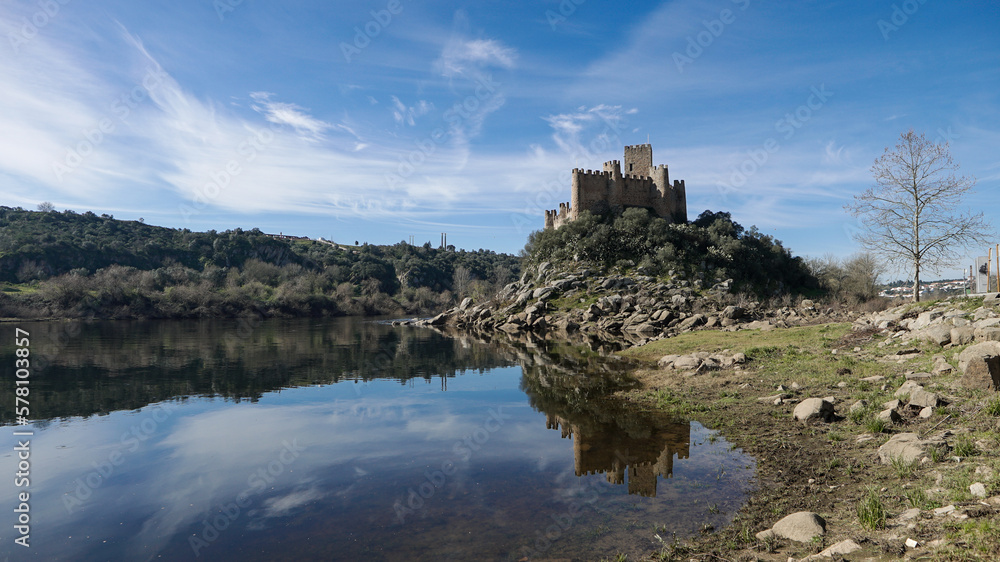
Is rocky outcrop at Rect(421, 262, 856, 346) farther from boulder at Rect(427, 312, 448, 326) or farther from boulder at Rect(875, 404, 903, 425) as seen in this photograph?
boulder at Rect(875, 404, 903, 425)

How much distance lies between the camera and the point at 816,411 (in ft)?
33.7

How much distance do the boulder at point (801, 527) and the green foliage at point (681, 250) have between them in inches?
1700

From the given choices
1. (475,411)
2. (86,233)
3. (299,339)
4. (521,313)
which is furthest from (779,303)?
(86,233)

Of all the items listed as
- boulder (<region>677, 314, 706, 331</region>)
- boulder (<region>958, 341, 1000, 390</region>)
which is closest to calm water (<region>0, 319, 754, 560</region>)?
boulder (<region>958, 341, 1000, 390</region>)

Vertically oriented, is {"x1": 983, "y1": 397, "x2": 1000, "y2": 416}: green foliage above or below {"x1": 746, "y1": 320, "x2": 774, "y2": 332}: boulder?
below

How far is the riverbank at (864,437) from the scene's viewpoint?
5262 millimetres

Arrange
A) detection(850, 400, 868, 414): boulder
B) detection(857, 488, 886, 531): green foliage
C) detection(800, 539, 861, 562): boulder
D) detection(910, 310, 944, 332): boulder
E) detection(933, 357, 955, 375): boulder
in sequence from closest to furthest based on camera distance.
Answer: detection(800, 539, 861, 562): boulder < detection(857, 488, 886, 531): green foliage < detection(850, 400, 868, 414): boulder < detection(933, 357, 955, 375): boulder < detection(910, 310, 944, 332): boulder

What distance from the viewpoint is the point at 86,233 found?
92.7m

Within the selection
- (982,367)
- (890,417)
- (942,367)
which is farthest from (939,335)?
(890,417)

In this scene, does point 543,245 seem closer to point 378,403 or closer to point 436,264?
point 378,403

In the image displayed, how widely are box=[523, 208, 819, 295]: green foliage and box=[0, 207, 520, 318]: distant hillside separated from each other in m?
25.8

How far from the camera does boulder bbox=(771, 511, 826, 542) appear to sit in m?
5.64

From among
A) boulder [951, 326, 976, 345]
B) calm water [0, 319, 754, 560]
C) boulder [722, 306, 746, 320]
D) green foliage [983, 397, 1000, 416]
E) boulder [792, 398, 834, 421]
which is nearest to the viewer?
calm water [0, 319, 754, 560]

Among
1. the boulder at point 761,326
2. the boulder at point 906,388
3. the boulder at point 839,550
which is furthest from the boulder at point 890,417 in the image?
the boulder at point 761,326
